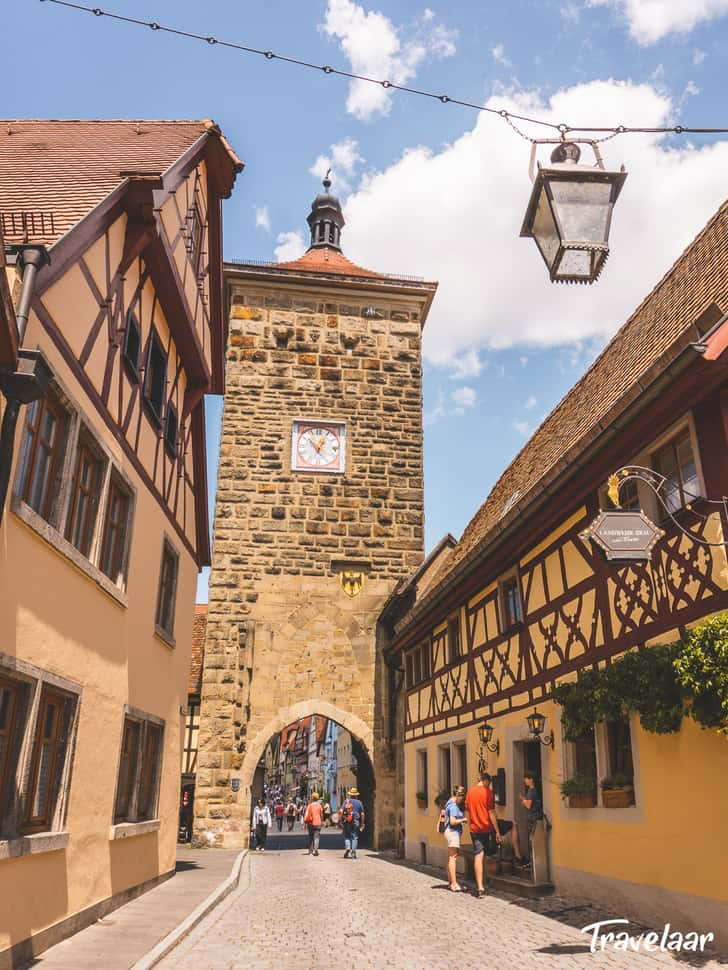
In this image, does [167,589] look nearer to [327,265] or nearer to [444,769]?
[444,769]

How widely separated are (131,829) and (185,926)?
1771 millimetres

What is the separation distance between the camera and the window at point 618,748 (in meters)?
7.93

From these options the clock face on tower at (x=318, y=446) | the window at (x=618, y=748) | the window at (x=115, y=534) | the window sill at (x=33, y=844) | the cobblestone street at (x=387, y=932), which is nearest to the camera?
the window sill at (x=33, y=844)

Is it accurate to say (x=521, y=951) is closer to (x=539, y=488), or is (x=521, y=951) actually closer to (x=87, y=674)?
(x=87, y=674)

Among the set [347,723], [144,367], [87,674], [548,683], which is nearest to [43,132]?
[144,367]

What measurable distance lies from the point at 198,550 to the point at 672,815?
881 cm

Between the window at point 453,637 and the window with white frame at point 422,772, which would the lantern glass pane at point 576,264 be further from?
the window with white frame at point 422,772

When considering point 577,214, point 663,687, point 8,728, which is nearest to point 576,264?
point 577,214

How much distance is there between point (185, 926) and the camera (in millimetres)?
7289

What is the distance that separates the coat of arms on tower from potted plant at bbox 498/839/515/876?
991cm

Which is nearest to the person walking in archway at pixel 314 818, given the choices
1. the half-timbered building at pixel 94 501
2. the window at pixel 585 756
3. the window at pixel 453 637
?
the window at pixel 453 637

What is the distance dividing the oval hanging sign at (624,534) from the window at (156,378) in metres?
5.29

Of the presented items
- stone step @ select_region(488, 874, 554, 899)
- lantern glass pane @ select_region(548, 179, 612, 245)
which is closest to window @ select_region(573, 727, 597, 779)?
stone step @ select_region(488, 874, 554, 899)

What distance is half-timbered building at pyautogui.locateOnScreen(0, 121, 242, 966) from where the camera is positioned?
5750 mm
